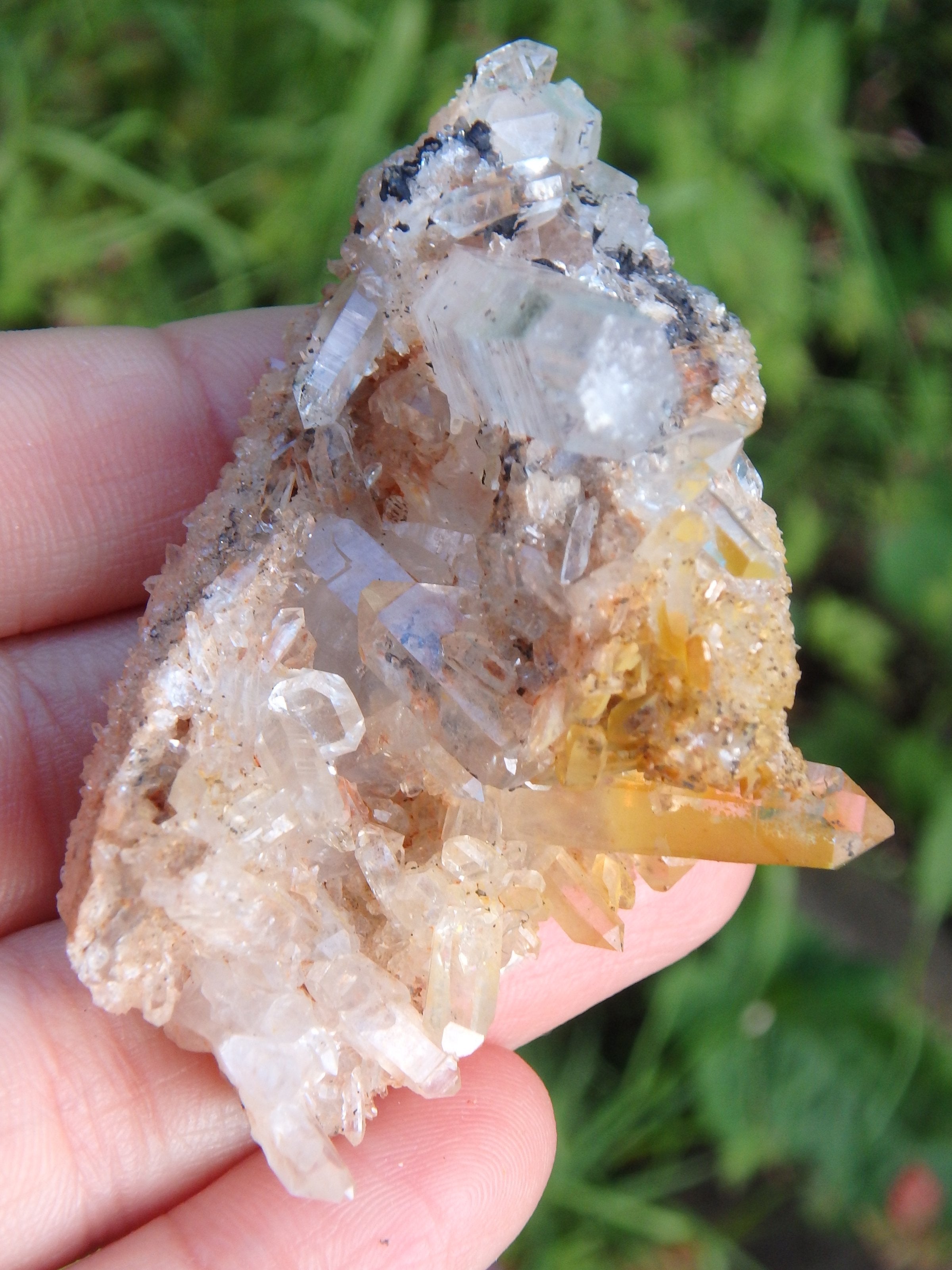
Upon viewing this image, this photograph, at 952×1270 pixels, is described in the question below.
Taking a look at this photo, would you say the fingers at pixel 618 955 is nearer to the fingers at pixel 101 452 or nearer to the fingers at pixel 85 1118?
the fingers at pixel 85 1118

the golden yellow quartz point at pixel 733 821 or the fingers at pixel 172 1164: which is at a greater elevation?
the golden yellow quartz point at pixel 733 821

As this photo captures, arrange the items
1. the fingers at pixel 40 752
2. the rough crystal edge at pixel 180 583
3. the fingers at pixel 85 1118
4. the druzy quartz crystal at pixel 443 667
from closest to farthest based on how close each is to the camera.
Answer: the druzy quartz crystal at pixel 443 667
the rough crystal edge at pixel 180 583
the fingers at pixel 85 1118
the fingers at pixel 40 752

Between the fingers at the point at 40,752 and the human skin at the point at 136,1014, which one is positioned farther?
the fingers at the point at 40,752

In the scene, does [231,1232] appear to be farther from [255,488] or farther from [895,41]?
[895,41]

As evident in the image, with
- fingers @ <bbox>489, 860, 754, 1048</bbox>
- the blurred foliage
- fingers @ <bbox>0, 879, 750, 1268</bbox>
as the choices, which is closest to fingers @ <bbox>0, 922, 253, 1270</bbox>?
fingers @ <bbox>0, 879, 750, 1268</bbox>

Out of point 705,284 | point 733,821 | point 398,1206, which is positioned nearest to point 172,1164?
point 398,1206

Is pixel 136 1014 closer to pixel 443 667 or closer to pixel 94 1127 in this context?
pixel 94 1127

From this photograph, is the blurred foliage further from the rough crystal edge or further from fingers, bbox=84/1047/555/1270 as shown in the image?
the rough crystal edge

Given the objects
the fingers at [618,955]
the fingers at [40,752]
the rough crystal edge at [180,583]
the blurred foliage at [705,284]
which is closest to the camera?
the rough crystal edge at [180,583]

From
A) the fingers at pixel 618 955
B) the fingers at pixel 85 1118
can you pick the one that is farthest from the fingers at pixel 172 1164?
the fingers at pixel 618 955
